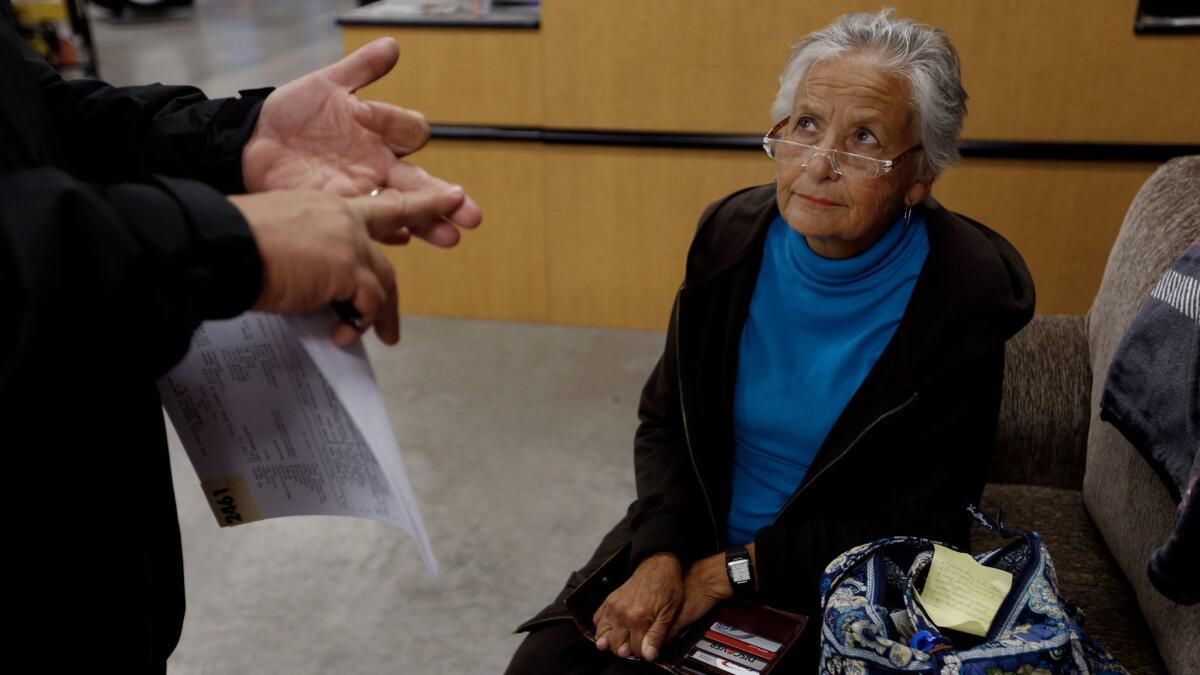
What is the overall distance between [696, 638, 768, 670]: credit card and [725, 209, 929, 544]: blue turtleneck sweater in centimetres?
27

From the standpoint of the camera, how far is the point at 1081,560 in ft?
6.05

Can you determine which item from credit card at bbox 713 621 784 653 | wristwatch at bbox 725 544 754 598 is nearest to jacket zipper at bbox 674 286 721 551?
wristwatch at bbox 725 544 754 598

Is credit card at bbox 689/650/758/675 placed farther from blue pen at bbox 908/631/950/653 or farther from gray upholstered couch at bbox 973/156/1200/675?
gray upholstered couch at bbox 973/156/1200/675

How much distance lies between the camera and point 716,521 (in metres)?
1.80

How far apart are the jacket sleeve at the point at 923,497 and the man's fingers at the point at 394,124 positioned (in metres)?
0.87

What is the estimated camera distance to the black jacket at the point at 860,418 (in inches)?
63.2

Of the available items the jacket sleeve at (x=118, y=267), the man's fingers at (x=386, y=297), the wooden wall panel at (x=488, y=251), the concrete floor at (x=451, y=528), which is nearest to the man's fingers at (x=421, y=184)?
the man's fingers at (x=386, y=297)

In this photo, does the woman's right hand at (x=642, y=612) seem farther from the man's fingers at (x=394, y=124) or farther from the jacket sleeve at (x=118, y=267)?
the jacket sleeve at (x=118, y=267)

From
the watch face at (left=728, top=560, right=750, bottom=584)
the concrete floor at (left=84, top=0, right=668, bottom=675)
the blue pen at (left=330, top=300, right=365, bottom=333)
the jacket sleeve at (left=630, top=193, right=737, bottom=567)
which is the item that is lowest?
the concrete floor at (left=84, top=0, right=668, bottom=675)

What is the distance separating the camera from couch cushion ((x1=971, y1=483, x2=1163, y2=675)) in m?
Answer: 1.65

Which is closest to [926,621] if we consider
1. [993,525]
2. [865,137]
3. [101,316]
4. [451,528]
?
[993,525]

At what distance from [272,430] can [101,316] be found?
1.18ft

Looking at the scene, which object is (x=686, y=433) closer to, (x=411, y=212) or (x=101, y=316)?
(x=411, y=212)

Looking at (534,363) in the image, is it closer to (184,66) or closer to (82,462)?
(82,462)
